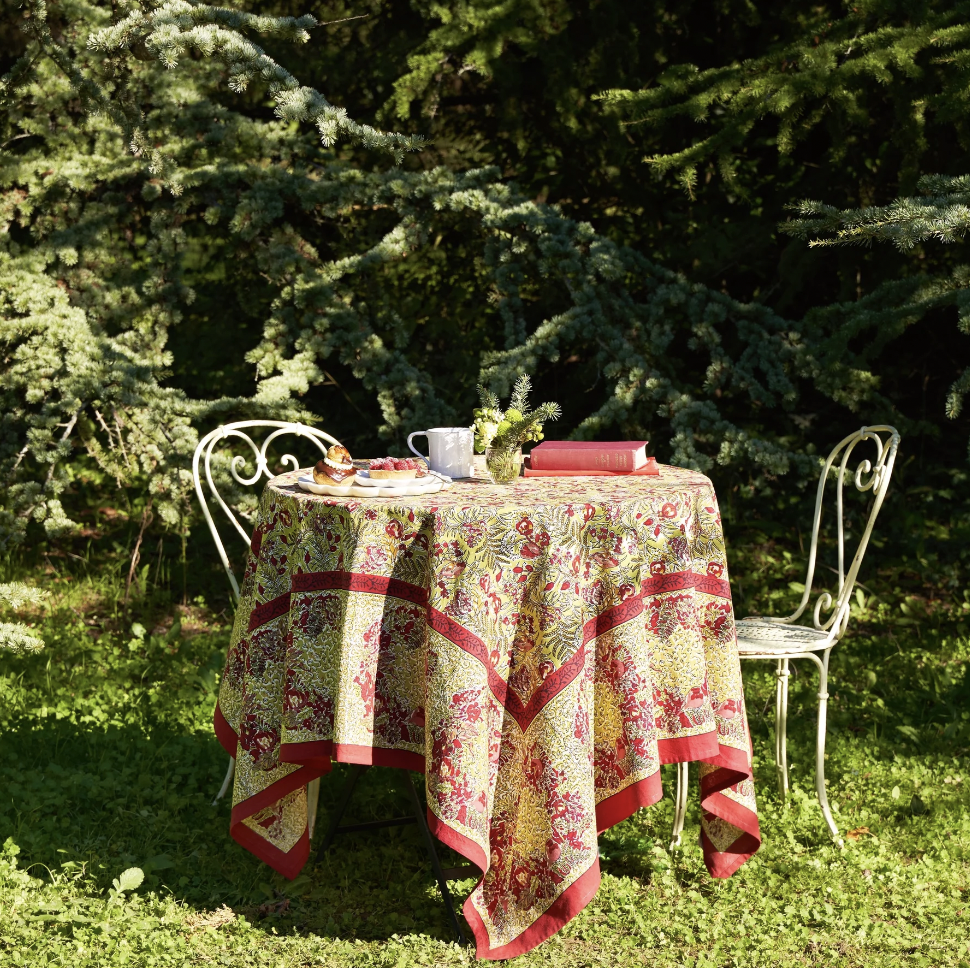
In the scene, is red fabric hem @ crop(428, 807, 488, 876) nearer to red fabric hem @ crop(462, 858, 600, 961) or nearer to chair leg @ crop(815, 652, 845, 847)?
red fabric hem @ crop(462, 858, 600, 961)

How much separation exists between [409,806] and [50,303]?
285 centimetres

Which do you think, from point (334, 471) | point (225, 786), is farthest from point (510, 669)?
point (225, 786)

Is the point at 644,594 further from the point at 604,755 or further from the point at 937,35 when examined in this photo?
the point at 937,35

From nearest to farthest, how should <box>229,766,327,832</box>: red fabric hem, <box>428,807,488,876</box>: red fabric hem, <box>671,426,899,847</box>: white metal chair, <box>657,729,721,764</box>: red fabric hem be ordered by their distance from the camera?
<box>428,807,488,876</box>: red fabric hem, <box>657,729,721,764</box>: red fabric hem, <box>229,766,327,832</box>: red fabric hem, <box>671,426,899,847</box>: white metal chair

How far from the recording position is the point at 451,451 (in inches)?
126

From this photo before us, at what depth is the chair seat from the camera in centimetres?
342

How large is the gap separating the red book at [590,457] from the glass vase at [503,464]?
0.48 feet

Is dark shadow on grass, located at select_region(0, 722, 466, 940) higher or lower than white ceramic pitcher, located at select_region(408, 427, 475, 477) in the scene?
lower

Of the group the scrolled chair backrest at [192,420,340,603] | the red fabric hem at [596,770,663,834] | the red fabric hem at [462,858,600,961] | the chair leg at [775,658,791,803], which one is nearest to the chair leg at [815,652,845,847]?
the chair leg at [775,658,791,803]

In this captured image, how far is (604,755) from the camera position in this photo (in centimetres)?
280

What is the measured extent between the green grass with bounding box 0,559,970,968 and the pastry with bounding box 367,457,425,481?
125 cm

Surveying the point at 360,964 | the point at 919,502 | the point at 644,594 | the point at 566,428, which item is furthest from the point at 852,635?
the point at 360,964

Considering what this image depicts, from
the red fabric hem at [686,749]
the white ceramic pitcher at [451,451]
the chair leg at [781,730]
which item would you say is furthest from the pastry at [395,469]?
the chair leg at [781,730]

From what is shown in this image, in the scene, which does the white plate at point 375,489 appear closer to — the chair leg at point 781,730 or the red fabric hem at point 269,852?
the red fabric hem at point 269,852
